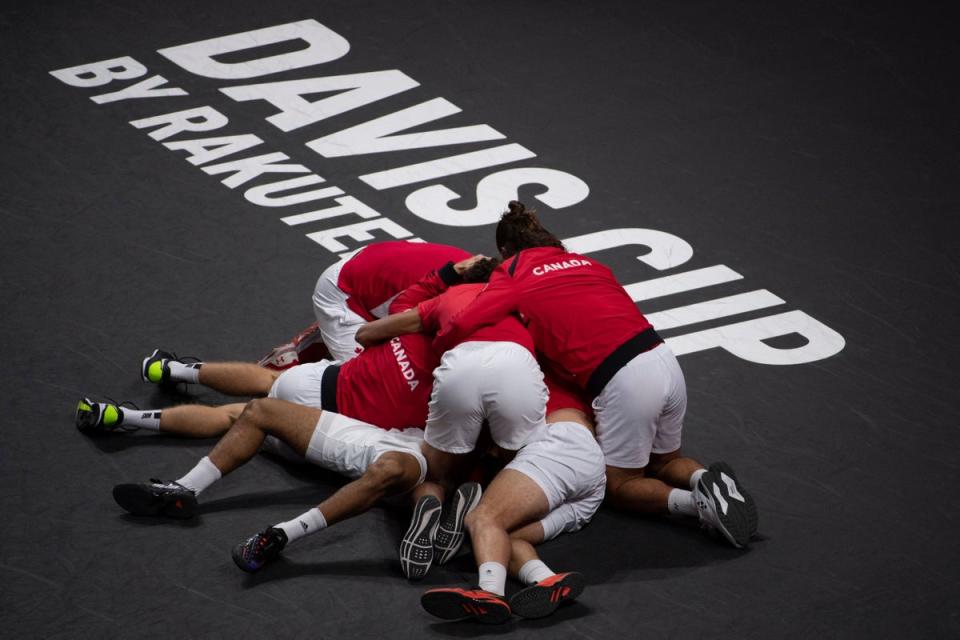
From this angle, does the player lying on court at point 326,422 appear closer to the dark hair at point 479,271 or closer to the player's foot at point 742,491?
the dark hair at point 479,271

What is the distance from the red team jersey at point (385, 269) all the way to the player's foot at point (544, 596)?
149cm

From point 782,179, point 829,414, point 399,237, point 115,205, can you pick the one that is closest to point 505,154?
point 399,237

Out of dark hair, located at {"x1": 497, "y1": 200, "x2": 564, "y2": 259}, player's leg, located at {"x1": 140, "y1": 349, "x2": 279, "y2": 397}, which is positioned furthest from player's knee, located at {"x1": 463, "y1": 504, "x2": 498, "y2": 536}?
player's leg, located at {"x1": 140, "y1": 349, "x2": 279, "y2": 397}

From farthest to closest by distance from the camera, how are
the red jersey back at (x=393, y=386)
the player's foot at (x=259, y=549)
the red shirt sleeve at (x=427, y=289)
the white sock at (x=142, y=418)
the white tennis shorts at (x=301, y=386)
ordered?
the red shirt sleeve at (x=427, y=289) → the white sock at (x=142, y=418) → the white tennis shorts at (x=301, y=386) → the red jersey back at (x=393, y=386) → the player's foot at (x=259, y=549)

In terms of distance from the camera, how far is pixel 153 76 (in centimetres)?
763

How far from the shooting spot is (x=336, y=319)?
5.15 metres

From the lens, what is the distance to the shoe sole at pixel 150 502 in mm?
4277

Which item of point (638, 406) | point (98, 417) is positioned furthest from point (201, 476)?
point (638, 406)

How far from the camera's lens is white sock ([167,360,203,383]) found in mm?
5062

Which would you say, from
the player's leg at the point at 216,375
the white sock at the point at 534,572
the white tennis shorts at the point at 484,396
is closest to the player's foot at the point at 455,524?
the white tennis shorts at the point at 484,396

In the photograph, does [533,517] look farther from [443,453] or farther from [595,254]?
[595,254]

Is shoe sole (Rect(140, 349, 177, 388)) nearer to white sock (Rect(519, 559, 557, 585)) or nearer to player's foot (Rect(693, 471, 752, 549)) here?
white sock (Rect(519, 559, 557, 585))

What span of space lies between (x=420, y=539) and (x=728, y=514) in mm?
1036

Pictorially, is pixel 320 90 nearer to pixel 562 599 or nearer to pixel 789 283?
pixel 789 283
